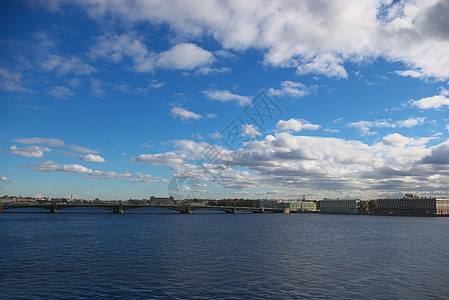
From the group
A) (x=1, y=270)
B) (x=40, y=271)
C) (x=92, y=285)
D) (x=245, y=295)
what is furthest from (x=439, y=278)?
(x=1, y=270)

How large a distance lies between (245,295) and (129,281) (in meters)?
8.34

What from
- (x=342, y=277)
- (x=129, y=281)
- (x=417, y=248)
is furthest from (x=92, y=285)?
(x=417, y=248)

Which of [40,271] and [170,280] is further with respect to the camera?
[40,271]

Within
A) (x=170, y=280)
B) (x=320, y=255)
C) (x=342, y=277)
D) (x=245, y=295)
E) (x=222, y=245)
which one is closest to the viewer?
(x=245, y=295)

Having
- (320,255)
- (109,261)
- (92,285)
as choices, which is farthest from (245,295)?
(320,255)

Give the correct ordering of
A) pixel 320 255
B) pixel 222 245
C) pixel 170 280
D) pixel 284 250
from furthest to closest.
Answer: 1. pixel 222 245
2. pixel 284 250
3. pixel 320 255
4. pixel 170 280

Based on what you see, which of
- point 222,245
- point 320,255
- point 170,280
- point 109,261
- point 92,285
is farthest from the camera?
point 222,245

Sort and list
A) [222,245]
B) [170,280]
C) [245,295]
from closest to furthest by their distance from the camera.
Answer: [245,295] → [170,280] → [222,245]

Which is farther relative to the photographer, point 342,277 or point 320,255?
point 320,255

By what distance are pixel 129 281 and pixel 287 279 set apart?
11.0 meters

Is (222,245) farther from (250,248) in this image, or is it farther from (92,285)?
(92,285)

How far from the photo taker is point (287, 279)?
2627 cm

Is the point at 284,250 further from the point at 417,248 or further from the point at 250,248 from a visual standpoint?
the point at 417,248

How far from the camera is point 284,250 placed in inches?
1646
